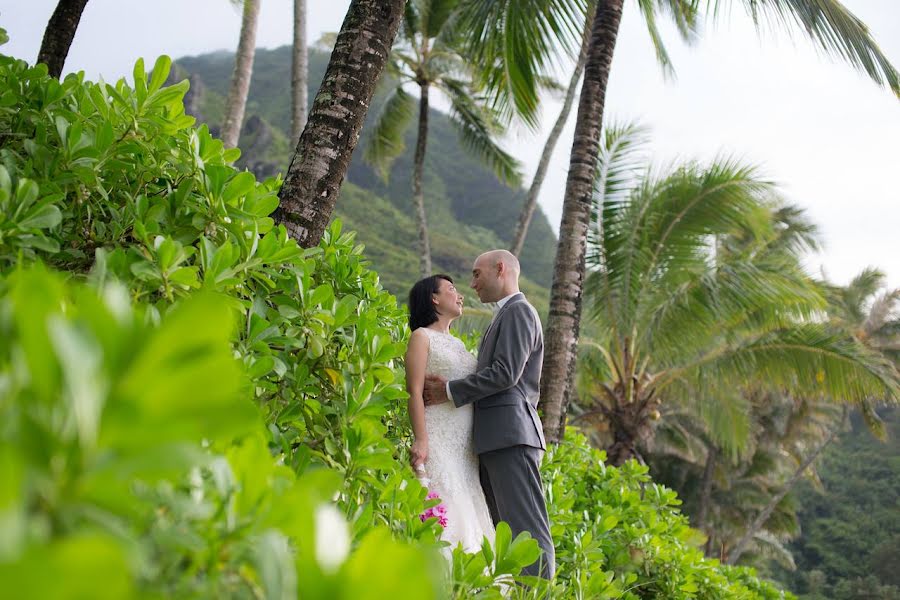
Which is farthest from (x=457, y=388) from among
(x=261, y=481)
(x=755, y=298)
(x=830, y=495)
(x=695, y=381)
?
(x=830, y=495)

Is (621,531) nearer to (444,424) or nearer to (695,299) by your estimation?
(444,424)

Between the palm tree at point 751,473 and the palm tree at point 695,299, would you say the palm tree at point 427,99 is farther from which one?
the palm tree at point 751,473

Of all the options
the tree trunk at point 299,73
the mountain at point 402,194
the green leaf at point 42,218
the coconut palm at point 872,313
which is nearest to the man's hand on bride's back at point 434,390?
the green leaf at point 42,218

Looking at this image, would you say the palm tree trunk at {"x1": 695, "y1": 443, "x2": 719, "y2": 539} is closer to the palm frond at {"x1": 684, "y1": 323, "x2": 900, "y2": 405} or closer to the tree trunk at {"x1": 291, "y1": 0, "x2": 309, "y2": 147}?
the palm frond at {"x1": 684, "y1": 323, "x2": 900, "y2": 405}

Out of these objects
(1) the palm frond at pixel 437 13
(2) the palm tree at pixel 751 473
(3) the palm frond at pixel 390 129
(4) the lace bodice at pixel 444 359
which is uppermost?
(1) the palm frond at pixel 437 13

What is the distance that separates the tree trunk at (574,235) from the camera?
15.1 ft

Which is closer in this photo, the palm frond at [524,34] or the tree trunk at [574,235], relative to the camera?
the tree trunk at [574,235]

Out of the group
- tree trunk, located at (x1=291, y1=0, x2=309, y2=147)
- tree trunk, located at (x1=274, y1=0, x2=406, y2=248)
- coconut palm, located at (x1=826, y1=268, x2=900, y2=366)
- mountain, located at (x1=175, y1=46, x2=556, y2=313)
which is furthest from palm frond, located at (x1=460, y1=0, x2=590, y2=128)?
mountain, located at (x1=175, y1=46, x2=556, y2=313)

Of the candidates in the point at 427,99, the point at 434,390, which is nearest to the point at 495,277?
the point at 434,390

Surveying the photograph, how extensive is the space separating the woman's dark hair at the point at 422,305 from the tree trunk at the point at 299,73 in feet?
16.8

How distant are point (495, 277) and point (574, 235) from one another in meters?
2.11

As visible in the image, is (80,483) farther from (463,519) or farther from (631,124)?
(631,124)

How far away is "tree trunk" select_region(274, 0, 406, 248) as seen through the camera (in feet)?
7.13

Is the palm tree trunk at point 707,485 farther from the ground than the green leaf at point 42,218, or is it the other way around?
the green leaf at point 42,218
